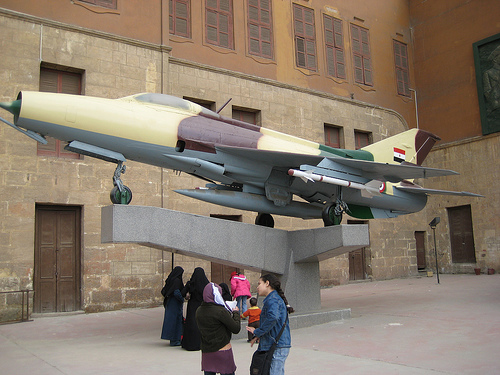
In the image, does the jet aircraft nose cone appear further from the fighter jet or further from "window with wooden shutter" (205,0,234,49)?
"window with wooden shutter" (205,0,234,49)

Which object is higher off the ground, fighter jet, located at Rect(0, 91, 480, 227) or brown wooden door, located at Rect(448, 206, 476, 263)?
fighter jet, located at Rect(0, 91, 480, 227)

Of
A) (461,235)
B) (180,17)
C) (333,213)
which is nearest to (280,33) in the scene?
(180,17)

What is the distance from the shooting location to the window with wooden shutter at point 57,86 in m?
14.0

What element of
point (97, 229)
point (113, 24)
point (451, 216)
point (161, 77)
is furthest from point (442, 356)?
point (451, 216)

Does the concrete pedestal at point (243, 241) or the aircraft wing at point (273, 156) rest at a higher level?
the aircraft wing at point (273, 156)

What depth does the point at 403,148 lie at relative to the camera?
13.3m

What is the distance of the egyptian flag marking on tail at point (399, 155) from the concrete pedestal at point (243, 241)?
12.4ft

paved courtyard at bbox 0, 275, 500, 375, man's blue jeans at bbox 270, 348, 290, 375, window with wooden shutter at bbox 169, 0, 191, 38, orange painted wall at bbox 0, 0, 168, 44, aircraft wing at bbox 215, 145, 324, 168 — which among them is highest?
window with wooden shutter at bbox 169, 0, 191, 38

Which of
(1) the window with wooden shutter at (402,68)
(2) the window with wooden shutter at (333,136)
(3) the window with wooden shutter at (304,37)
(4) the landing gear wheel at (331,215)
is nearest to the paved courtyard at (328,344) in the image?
(4) the landing gear wheel at (331,215)

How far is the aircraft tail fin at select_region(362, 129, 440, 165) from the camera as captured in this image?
42.1 ft

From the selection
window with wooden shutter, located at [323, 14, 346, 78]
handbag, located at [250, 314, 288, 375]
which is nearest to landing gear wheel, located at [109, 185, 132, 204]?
handbag, located at [250, 314, 288, 375]

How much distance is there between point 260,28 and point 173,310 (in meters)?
14.4

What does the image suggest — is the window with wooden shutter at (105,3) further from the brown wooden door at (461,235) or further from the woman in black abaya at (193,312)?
the brown wooden door at (461,235)

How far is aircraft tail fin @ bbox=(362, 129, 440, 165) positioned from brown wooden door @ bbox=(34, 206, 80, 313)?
9.38m
